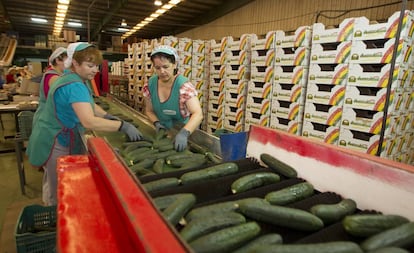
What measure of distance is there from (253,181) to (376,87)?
150 inches

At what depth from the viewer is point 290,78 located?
5582mm

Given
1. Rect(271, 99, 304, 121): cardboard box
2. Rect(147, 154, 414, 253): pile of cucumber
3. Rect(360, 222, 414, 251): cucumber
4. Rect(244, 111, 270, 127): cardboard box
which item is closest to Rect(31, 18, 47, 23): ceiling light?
Rect(244, 111, 270, 127): cardboard box

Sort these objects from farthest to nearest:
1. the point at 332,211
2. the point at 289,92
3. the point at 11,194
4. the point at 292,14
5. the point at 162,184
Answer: the point at 292,14, the point at 289,92, the point at 11,194, the point at 162,184, the point at 332,211

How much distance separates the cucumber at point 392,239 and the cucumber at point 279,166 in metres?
0.61

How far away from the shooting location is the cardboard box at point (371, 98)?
4153mm

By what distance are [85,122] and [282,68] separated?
4.56 metres

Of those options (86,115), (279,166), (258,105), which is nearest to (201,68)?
(258,105)

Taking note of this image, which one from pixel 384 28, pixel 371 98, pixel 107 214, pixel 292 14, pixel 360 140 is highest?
pixel 292 14

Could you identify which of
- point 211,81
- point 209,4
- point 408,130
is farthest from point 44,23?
point 408,130

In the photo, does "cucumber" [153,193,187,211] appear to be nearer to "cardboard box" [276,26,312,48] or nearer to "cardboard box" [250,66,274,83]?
"cardboard box" [276,26,312,48]

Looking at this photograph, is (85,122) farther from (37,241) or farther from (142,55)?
(142,55)

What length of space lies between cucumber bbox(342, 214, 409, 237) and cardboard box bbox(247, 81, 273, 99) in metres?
5.20

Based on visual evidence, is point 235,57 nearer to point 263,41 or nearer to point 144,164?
point 263,41

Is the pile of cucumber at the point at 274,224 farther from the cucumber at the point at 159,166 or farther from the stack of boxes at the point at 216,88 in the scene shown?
the stack of boxes at the point at 216,88
